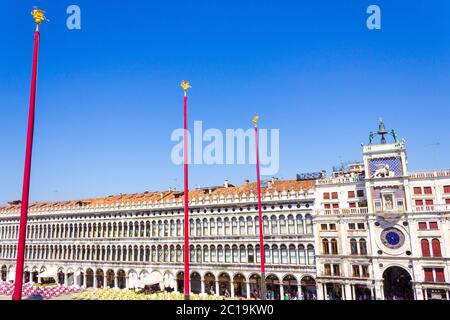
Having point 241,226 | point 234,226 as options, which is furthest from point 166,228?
point 241,226

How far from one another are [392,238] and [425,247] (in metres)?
3.23

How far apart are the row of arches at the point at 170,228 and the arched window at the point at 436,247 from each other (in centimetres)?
1287

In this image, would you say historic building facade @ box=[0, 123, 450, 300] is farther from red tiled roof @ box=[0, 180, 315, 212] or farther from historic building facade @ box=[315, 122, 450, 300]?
red tiled roof @ box=[0, 180, 315, 212]

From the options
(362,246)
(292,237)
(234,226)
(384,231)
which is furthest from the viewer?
(234,226)

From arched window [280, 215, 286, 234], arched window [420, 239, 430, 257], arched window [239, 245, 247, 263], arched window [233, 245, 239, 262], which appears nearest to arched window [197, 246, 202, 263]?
arched window [233, 245, 239, 262]

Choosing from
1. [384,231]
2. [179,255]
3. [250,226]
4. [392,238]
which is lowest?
[179,255]

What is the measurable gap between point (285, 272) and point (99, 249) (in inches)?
1225

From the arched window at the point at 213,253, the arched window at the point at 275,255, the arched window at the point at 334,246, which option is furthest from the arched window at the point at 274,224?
the arched window at the point at 213,253

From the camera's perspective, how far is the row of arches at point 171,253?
43.9 m

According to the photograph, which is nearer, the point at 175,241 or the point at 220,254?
the point at 220,254

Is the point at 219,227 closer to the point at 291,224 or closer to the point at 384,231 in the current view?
the point at 291,224

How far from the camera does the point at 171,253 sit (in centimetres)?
5134
